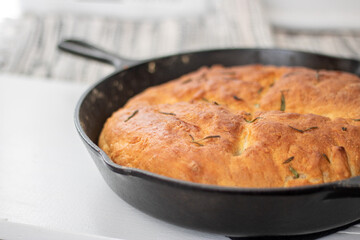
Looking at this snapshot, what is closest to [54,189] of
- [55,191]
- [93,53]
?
[55,191]

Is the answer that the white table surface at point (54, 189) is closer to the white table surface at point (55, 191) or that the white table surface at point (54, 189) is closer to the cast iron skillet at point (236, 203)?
the white table surface at point (55, 191)

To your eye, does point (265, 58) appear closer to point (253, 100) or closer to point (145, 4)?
point (253, 100)

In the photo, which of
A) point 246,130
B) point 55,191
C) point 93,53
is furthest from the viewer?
point 93,53

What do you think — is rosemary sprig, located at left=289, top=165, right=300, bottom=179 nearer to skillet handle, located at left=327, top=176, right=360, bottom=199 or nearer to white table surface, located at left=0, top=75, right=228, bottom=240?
skillet handle, located at left=327, top=176, right=360, bottom=199

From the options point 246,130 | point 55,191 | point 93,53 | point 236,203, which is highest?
point 93,53

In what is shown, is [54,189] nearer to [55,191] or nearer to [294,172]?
[55,191]

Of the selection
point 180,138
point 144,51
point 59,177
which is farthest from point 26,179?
point 144,51

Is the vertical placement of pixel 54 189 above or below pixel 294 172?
below
